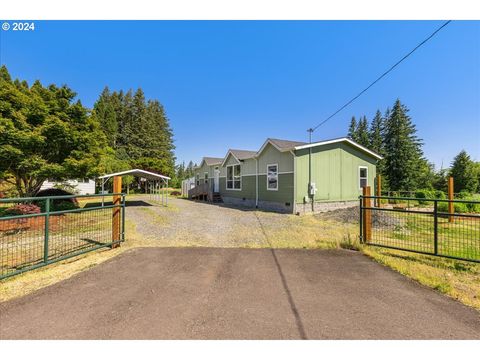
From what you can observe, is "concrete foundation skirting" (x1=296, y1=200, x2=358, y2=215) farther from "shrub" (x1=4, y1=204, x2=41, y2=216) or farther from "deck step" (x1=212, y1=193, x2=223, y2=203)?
"shrub" (x1=4, y1=204, x2=41, y2=216)

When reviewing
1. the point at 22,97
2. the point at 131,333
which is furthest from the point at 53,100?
the point at 131,333

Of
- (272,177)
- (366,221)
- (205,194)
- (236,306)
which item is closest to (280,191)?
(272,177)

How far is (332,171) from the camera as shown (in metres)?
13.1

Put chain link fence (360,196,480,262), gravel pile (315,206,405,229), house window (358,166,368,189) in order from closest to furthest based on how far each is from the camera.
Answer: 1. chain link fence (360,196,480,262)
2. gravel pile (315,206,405,229)
3. house window (358,166,368,189)

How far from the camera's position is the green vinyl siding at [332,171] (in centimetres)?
1202

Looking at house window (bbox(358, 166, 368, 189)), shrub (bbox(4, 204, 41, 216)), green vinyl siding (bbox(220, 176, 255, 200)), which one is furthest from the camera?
green vinyl siding (bbox(220, 176, 255, 200))

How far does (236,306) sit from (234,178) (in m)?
15.0

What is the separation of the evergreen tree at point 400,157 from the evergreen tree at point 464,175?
16.8 ft

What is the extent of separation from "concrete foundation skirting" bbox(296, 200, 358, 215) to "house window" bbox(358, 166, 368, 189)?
147 centimetres

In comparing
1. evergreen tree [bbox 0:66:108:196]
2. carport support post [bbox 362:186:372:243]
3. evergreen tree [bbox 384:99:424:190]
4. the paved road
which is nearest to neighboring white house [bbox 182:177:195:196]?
evergreen tree [bbox 0:66:108:196]

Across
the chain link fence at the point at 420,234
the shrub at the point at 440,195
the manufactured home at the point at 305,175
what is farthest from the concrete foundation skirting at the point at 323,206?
the shrub at the point at 440,195

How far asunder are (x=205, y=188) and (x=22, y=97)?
13666mm

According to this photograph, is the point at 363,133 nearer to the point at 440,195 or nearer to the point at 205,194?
the point at 440,195

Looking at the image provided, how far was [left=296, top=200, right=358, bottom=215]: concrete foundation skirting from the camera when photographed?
11920mm
